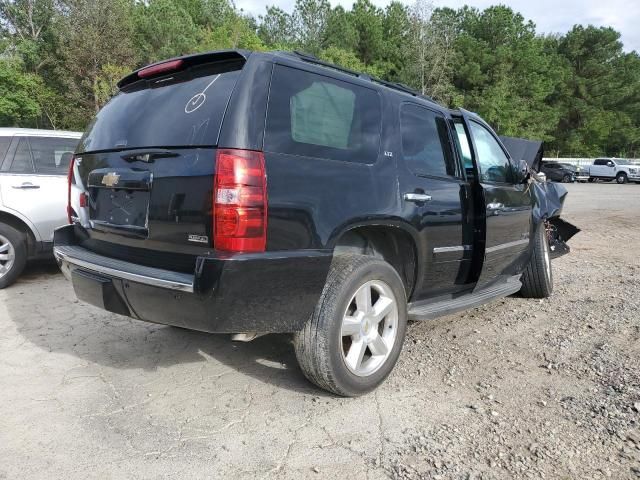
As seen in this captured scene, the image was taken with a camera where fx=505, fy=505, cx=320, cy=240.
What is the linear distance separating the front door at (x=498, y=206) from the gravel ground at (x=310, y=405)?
1.77 ft

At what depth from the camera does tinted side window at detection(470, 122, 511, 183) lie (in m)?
4.20

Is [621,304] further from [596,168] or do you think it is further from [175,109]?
[596,168]

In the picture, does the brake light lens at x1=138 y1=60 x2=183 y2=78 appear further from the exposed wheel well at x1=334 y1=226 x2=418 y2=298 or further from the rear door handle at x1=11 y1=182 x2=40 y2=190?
the rear door handle at x1=11 y1=182 x2=40 y2=190

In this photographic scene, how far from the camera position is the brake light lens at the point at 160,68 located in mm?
2929

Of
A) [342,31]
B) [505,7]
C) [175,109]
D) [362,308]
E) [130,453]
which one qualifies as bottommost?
[130,453]

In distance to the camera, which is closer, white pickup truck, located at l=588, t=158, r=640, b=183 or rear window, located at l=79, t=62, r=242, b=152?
rear window, located at l=79, t=62, r=242, b=152

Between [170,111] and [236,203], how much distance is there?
0.85 meters

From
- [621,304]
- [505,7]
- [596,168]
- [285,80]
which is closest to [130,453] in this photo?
[285,80]

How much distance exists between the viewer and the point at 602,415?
2773mm

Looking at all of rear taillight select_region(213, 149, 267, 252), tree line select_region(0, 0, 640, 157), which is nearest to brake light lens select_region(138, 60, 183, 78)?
rear taillight select_region(213, 149, 267, 252)

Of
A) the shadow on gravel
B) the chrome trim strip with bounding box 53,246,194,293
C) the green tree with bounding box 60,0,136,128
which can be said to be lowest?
the shadow on gravel

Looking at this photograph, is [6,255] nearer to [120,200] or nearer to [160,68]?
[120,200]

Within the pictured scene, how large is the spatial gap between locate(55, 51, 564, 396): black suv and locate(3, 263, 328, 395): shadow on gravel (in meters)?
0.66

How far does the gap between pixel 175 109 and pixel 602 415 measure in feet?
9.51
